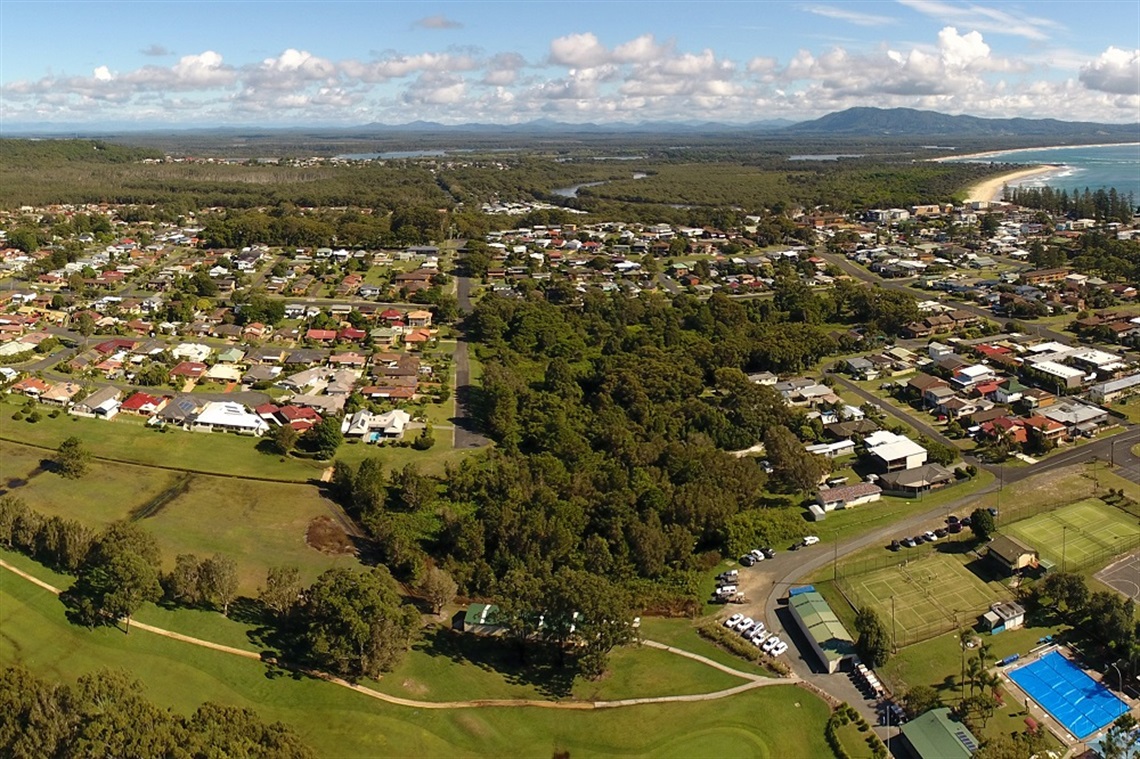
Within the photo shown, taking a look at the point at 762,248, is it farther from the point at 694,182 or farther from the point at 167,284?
the point at 694,182

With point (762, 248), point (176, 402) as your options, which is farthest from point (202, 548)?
point (762, 248)

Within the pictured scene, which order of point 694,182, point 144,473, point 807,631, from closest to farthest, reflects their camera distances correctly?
point 807,631, point 144,473, point 694,182

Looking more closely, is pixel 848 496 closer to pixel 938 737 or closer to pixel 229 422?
pixel 938 737

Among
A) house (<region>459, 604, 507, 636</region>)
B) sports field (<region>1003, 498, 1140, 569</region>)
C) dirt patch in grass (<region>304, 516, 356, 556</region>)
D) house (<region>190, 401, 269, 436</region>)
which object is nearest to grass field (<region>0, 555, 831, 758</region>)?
house (<region>459, 604, 507, 636</region>)

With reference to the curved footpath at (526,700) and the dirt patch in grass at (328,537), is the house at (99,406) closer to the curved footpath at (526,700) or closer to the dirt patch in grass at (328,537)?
the dirt patch in grass at (328,537)

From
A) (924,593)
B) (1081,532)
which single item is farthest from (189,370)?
Result: (1081,532)

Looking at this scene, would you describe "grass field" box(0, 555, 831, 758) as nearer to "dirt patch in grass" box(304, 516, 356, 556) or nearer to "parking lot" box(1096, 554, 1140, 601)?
"dirt patch in grass" box(304, 516, 356, 556)
